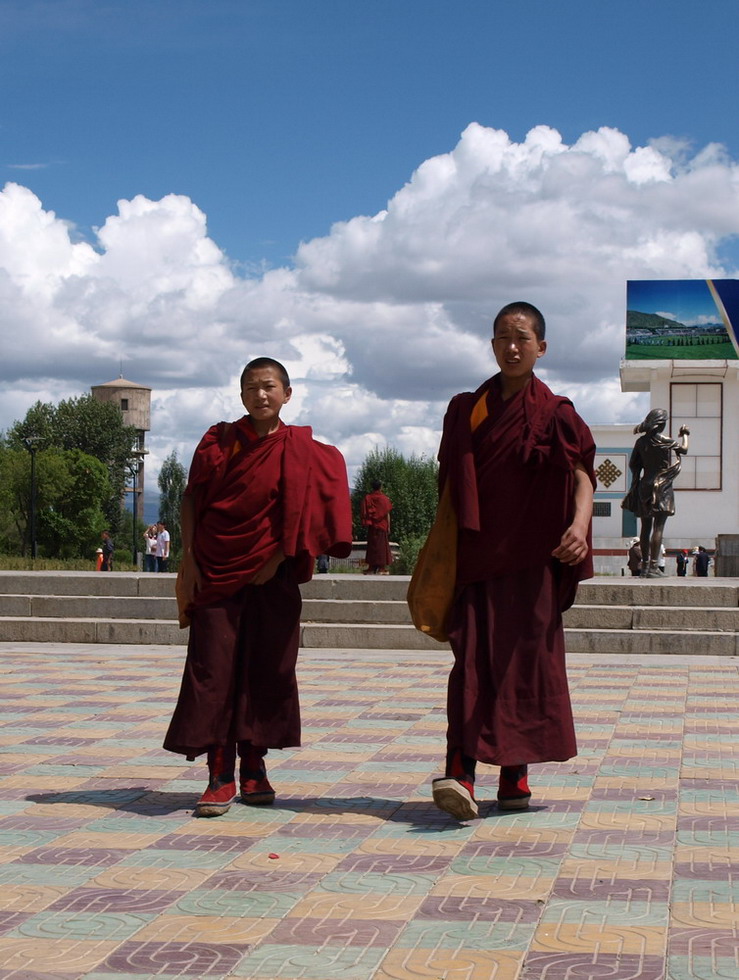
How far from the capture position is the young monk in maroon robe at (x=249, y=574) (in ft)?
17.5

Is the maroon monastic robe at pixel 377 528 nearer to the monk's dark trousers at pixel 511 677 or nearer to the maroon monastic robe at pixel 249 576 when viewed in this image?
the maroon monastic robe at pixel 249 576

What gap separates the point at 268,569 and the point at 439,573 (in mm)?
698

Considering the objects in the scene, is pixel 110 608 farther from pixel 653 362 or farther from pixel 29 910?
pixel 653 362

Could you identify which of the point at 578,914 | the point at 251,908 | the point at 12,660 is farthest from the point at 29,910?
the point at 12,660

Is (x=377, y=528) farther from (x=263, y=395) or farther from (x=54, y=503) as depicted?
(x=54, y=503)

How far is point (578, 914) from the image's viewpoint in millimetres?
3754

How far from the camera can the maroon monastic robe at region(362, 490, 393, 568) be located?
72.0 feet

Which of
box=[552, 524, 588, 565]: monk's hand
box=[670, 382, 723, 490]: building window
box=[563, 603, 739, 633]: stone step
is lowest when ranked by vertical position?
box=[563, 603, 739, 633]: stone step

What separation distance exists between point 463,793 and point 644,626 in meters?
8.32

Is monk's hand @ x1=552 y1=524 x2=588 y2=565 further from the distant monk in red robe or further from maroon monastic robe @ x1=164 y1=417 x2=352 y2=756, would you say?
the distant monk in red robe

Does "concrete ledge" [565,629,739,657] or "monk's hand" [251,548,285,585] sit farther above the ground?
"monk's hand" [251,548,285,585]

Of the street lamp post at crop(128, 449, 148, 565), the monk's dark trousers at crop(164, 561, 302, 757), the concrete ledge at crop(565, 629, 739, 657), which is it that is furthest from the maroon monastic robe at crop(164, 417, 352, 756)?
the street lamp post at crop(128, 449, 148, 565)

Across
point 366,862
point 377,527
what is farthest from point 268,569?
point 377,527

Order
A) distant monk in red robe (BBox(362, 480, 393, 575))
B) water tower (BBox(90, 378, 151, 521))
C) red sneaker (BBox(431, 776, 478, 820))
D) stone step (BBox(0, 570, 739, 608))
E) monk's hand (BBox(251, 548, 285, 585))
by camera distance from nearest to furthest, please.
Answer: red sneaker (BBox(431, 776, 478, 820))
monk's hand (BBox(251, 548, 285, 585))
stone step (BBox(0, 570, 739, 608))
distant monk in red robe (BBox(362, 480, 393, 575))
water tower (BBox(90, 378, 151, 521))
